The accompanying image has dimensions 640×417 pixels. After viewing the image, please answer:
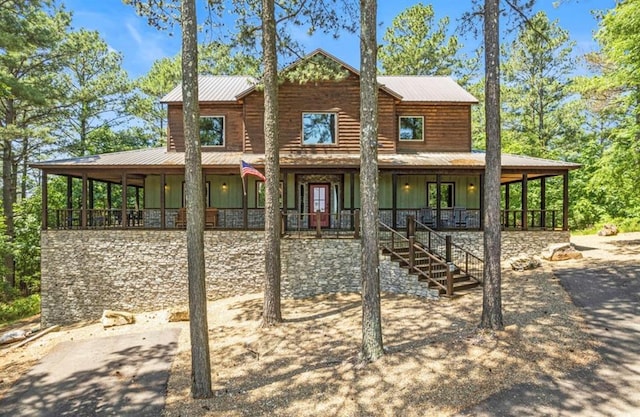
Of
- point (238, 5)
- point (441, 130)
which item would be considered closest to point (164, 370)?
point (238, 5)

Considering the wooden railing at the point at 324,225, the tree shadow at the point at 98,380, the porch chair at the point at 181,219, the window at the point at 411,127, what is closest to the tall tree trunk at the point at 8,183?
the porch chair at the point at 181,219

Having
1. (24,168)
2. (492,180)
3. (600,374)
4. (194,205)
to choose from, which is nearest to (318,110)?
(492,180)

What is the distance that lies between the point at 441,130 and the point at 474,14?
24.4ft

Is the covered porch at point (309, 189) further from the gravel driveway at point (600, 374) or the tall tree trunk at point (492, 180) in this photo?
the tall tree trunk at point (492, 180)

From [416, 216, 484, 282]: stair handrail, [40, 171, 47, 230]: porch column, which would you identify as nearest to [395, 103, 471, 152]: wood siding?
[416, 216, 484, 282]: stair handrail

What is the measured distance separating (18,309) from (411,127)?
19.6 m

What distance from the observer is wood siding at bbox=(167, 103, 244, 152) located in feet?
Answer: 50.2

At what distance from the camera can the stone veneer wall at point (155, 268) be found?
11.7 meters

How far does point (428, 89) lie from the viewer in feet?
54.3

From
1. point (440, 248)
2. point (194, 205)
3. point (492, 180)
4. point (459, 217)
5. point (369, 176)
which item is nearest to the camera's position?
point (194, 205)

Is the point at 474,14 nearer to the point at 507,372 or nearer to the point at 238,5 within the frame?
the point at 238,5

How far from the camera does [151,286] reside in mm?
11930

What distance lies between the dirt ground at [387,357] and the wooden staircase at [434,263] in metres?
0.51

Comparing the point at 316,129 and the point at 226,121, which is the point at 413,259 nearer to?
the point at 316,129
